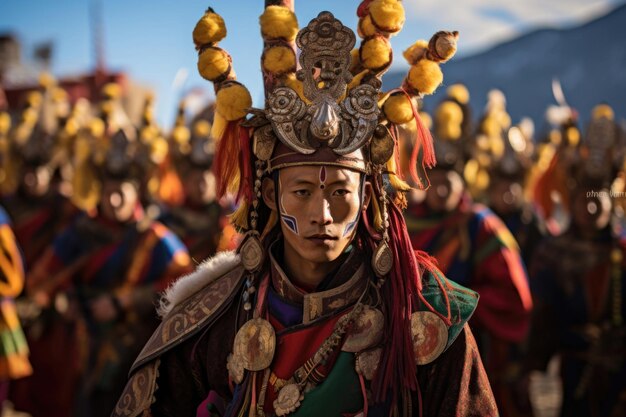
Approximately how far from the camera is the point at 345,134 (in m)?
3.41

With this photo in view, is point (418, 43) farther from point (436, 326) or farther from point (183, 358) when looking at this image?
point (183, 358)

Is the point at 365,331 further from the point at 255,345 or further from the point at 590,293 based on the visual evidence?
the point at 590,293

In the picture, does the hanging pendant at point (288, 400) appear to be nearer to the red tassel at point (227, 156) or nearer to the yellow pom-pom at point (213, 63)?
the red tassel at point (227, 156)

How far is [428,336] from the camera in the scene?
328 centimetres

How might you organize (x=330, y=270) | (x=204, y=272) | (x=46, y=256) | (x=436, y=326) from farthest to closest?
(x=46, y=256)
(x=204, y=272)
(x=330, y=270)
(x=436, y=326)

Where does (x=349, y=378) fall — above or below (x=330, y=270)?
below

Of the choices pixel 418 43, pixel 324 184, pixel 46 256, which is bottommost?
pixel 46 256

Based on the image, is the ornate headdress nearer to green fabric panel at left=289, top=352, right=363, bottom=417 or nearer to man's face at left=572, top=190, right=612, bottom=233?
green fabric panel at left=289, top=352, right=363, bottom=417

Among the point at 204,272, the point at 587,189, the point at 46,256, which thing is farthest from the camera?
the point at 46,256

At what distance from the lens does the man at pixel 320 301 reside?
3270mm

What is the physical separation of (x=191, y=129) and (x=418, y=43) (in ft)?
22.9

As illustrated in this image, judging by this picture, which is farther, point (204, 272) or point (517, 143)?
point (517, 143)

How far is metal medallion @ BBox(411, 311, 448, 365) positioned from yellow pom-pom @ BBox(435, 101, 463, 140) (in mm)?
5124

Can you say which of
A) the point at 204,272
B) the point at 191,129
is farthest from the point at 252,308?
the point at 191,129
